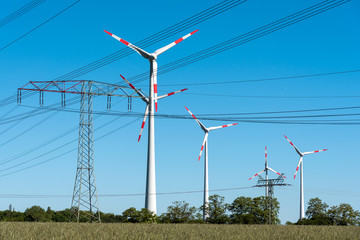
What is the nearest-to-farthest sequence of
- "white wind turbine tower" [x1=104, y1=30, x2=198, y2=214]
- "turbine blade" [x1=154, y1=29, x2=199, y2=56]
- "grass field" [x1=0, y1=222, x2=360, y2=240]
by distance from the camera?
"grass field" [x1=0, y1=222, x2=360, y2=240] < "white wind turbine tower" [x1=104, y1=30, x2=198, y2=214] < "turbine blade" [x1=154, y1=29, x2=199, y2=56]

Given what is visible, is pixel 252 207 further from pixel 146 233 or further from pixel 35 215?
pixel 146 233

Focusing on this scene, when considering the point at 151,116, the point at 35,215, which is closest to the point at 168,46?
the point at 151,116

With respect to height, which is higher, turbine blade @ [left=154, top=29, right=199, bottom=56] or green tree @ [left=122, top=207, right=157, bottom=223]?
turbine blade @ [left=154, top=29, right=199, bottom=56]

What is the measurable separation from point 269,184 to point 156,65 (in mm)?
63917

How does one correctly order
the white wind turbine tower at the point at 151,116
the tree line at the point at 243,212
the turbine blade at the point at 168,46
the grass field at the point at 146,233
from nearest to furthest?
the grass field at the point at 146,233 < the white wind turbine tower at the point at 151,116 < the turbine blade at the point at 168,46 < the tree line at the point at 243,212

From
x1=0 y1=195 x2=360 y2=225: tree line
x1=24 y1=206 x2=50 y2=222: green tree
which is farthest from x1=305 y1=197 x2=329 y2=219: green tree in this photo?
x1=24 y1=206 x2=50 y2=222: green tree

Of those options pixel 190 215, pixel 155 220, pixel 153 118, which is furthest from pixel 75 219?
pixel 190 215

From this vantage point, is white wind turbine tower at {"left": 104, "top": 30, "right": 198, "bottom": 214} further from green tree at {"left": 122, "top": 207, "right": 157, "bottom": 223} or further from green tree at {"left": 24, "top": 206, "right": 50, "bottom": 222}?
green tree at {"left": 24, "top": 206, "right": 50, "bottom": 222}

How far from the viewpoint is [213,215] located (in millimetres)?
153250

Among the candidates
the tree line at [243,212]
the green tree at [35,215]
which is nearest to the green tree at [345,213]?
the tree line at [243,212]

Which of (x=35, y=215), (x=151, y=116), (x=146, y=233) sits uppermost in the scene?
(x=151, y=116)

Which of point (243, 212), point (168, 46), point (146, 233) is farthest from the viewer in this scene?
point (243, 212)

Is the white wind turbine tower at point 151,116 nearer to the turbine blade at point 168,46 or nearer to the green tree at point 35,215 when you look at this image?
the turbine blade at point 168,46

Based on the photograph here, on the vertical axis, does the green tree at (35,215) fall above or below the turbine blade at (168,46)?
below
